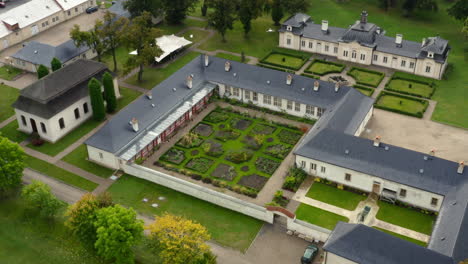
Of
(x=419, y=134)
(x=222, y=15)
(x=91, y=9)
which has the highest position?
(x=222, y=15)

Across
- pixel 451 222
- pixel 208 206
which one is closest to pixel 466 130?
pixel 451 222

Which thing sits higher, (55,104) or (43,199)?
(55,104)

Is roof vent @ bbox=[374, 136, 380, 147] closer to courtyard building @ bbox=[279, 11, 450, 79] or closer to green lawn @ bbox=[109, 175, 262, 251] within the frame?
green lawn @ bbox=[109, 175, 262, 251]

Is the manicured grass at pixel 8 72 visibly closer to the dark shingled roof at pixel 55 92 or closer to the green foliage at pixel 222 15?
the dark shingled roof at pixel 55 92

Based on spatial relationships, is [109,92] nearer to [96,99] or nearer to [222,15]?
[96,99]

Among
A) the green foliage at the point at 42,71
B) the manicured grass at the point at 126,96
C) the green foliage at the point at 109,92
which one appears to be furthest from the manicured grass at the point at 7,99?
the manicured grass at the point at 126,96

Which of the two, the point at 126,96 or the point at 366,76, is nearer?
the point at 126,96

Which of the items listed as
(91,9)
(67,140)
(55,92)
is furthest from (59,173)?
(91,9)
